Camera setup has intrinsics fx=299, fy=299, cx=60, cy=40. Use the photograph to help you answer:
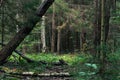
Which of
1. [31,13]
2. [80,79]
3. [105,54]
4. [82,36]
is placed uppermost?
[31,13]

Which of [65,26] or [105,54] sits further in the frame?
[65,26]

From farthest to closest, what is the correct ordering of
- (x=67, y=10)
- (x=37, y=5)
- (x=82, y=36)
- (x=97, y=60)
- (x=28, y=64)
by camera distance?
(x=82, y=36), (x=67, y=10), (x=28, y=64), (x=37, y=5), (x=97, y=60)

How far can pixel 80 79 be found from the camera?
6707 millimetres

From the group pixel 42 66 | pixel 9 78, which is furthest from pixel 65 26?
pixel 9 78

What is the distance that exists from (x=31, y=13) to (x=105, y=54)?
5.62 m

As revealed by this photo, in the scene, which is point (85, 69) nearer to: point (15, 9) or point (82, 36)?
point (15, 9)

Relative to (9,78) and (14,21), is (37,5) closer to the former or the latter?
(14,21)

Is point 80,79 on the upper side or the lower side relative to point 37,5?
lower

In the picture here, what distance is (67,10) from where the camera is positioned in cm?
3409

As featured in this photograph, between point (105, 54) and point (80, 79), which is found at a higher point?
point (105, 54)

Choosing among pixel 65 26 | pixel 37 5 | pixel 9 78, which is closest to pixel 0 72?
pixel 9 78

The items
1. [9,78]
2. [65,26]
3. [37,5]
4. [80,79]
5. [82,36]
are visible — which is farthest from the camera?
[82,36]

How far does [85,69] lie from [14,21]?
17.6 ft

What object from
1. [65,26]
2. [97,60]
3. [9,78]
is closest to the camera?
[97,60]
